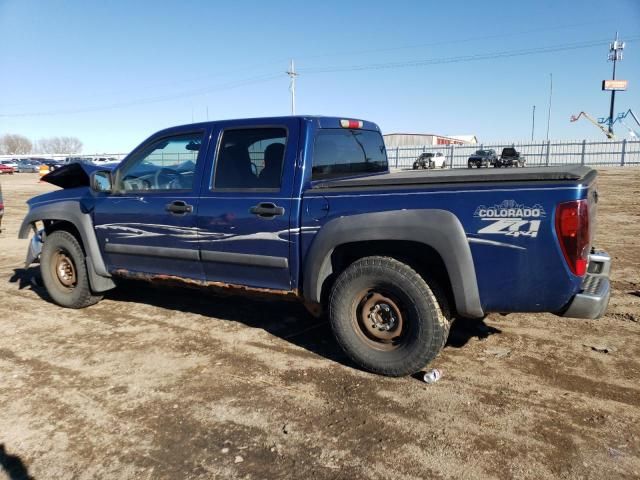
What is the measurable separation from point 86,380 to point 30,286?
3.41m

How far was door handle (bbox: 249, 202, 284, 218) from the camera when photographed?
3.79 meters

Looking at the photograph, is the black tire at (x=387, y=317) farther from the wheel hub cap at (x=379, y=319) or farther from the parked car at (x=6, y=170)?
the parked car at (x=6, y=170)

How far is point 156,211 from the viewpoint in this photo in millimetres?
4488

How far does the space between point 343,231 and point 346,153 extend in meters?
1.17

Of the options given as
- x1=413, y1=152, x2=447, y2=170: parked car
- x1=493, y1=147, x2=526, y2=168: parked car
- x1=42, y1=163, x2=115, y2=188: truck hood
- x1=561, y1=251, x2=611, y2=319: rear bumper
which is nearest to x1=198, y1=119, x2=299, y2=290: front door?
x1=42, y1=163, x2=115, y2=188: truck hood

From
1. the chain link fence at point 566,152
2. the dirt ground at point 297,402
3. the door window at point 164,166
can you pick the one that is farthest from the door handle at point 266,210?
the chain link fence at point 566,152

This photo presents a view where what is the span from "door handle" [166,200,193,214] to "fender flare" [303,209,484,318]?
1.31 metres

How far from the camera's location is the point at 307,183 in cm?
379

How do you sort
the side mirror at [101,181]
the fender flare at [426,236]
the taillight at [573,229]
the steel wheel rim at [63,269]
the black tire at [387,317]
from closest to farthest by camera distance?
1. the taillight at [573,229]
2. the fender flare at [426,236]
3. the black tire at [387,317]
4. the side mirror at [101,181]
5. the steel wheel rim at [63,269]

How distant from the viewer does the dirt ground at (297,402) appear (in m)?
2.63

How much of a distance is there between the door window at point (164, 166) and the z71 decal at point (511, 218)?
2529 mm

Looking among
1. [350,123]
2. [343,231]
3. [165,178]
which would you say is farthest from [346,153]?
[165,178]

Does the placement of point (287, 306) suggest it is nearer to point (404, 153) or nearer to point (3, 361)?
point (3, 361)

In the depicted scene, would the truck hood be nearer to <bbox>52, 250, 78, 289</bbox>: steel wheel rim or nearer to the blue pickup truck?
the blue pickup truck
